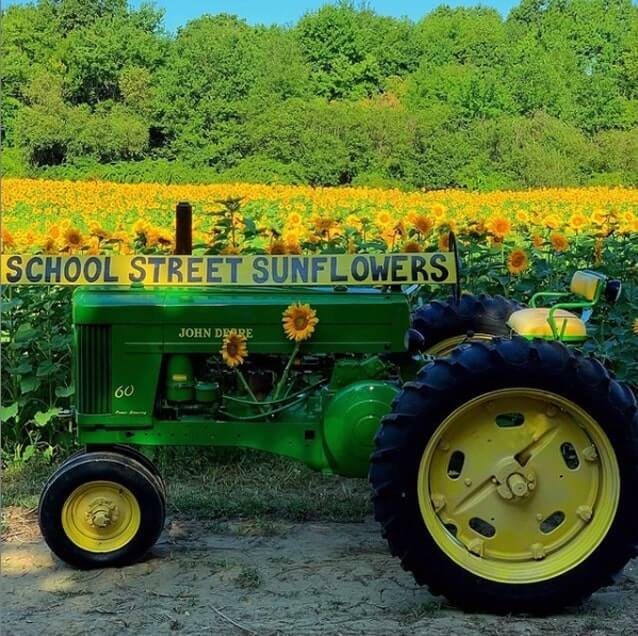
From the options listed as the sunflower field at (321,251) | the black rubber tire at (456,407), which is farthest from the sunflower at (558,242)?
the black rubber tire at (456,407)

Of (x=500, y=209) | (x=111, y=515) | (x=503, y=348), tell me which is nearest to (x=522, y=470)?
(x=503, y=348)

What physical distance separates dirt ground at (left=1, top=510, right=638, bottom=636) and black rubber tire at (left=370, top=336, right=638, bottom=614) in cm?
9

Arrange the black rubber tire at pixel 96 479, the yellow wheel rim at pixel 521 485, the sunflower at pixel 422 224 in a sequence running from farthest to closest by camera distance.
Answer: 1. the sunflower at pixel 422 224
2. the black rubber tire at pixel 96 479
3. the yellow wheel rim at pixel 521 485

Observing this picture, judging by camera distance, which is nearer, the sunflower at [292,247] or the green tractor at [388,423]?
the green tractor at [388,423]

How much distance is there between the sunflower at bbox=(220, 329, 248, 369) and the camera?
3.84 metres

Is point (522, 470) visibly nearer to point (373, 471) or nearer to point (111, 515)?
point (373, 471)

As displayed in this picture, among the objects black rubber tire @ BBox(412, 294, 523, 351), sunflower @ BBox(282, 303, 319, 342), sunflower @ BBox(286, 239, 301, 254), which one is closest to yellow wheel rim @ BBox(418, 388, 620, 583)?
sunflower @ BBox(282, 303, 319, 342)

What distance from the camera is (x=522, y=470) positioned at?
11.5 feet

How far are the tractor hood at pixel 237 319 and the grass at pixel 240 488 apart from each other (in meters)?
0.94

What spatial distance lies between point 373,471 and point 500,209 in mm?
14148

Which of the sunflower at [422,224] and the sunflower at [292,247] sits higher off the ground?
the sunflower at [422,224]

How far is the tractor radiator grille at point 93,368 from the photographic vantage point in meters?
3.90

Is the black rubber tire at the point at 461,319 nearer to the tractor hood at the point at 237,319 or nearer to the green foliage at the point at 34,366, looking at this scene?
the tractor hood at the point at 237,319

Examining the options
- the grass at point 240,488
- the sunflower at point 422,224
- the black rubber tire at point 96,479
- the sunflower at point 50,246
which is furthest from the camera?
the sunflower at point 422,224
